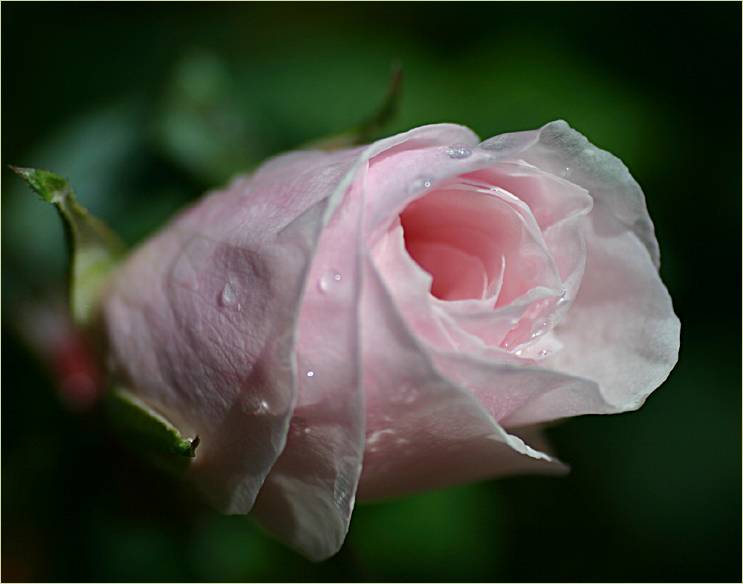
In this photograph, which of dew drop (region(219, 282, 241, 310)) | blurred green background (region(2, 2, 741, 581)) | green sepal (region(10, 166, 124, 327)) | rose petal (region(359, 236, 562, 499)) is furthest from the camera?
blurred green background (region(2, 2, 741, 581))

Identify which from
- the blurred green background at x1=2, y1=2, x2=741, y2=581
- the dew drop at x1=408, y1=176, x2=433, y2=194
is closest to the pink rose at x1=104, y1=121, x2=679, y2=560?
the dew drop at x1=408, y1=176, x2=433, y2=194

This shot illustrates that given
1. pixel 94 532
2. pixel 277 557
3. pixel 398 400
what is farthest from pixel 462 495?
pixel 398 400

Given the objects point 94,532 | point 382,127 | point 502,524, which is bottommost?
point 502,524

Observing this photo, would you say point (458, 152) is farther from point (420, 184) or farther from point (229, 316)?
point (229, 316)

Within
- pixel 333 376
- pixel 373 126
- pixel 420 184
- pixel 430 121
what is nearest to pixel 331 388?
pixel 333 376

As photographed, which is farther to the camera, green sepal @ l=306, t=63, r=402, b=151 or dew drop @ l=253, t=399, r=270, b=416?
green sepal @ l=306, t=63, r=402, b=151

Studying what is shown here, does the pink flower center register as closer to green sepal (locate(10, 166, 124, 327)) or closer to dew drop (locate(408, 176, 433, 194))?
dew drop (locate(408, 176, 433, 194))

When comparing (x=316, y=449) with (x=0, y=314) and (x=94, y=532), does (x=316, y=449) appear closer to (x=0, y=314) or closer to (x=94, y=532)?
(x=94, y=532)
